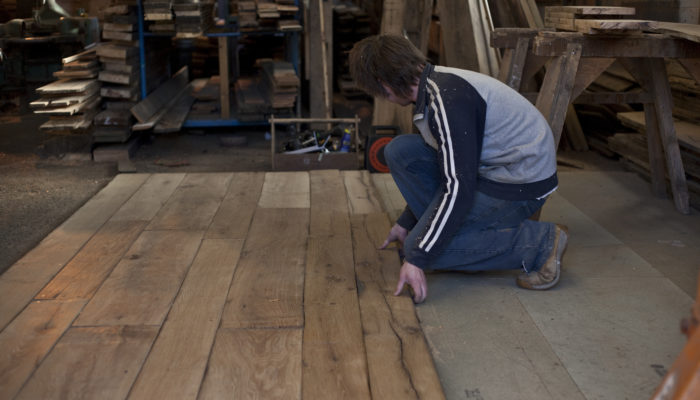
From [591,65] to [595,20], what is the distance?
0.24 metres

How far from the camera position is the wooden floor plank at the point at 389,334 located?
6.45 feet

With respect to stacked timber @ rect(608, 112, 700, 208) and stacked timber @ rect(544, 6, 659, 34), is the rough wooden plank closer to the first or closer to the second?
stacked timber @ rect(544, 6, 659, 34)

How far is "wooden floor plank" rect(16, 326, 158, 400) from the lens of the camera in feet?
6.31

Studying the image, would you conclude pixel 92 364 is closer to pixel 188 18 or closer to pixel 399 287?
pixel 399 287

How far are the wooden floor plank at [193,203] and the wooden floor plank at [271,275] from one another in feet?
0.88

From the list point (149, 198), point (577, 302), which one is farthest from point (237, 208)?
point (577, 302)

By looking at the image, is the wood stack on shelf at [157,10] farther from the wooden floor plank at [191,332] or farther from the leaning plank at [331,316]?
the wooden floor plank at [191,332]

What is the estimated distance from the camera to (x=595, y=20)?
9.11 feet

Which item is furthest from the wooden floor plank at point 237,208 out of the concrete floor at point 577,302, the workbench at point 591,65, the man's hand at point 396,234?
the workbench at point 591,65

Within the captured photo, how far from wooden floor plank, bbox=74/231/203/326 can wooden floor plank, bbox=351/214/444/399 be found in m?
0.71

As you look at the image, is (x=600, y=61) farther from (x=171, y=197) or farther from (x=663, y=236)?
(x=171, y=197)

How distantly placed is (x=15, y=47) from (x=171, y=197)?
18.5ft

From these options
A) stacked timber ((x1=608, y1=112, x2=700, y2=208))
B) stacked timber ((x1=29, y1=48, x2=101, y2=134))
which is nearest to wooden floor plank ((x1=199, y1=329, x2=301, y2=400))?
stacked timber ((x1=608, y1=112, x2=700, y2=208))

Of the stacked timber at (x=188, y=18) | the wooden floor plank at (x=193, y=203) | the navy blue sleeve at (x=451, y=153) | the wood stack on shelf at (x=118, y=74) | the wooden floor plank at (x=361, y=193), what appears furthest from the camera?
the stacked timber at (x=188, y=18)
